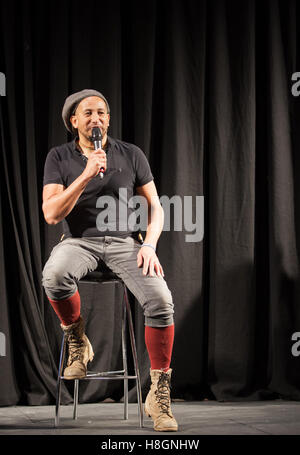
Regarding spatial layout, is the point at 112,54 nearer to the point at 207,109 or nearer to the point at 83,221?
the point at 207,109

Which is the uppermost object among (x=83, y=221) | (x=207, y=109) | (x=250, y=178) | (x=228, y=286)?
(x=207, y=109)

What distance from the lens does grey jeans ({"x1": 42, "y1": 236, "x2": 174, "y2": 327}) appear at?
254 cm

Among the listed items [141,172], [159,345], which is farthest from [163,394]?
[141,172]

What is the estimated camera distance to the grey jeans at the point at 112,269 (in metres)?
2.54

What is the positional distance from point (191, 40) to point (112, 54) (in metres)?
0.46

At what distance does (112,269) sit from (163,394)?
0.54 metres

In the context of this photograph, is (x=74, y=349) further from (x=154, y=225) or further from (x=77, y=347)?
(x=154, y=225)

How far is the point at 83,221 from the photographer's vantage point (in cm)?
279


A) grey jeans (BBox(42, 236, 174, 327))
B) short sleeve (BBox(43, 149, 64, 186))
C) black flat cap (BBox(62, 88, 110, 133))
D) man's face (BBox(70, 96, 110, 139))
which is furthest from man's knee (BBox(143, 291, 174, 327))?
black flat cap (BBox(62, 88, 110, 133))

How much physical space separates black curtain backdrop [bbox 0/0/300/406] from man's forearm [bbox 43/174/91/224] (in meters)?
0.79

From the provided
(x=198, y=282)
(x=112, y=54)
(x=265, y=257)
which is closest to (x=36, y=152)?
(x=112, y=54)

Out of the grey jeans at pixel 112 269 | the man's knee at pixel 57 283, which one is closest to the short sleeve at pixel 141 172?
the grey jeans at pixel 112 269

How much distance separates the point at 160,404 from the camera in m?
2.49

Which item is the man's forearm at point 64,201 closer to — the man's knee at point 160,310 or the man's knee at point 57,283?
the man's knee at point 57,283
